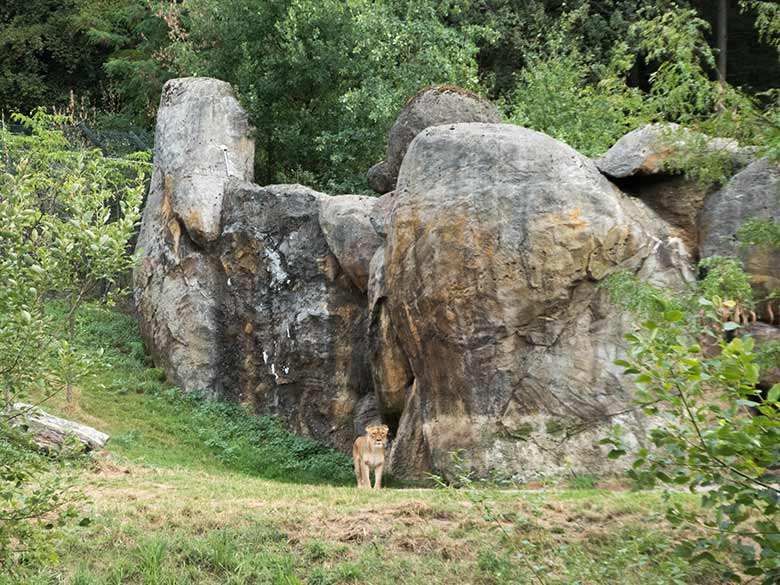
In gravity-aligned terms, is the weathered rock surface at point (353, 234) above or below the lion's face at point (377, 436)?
above

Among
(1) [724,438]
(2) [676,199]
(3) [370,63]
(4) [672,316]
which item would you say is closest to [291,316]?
(3) [370,63]

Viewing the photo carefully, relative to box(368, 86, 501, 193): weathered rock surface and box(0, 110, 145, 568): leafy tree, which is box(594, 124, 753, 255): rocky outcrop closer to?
box(368, 86, 501, 193): weathered rock surface

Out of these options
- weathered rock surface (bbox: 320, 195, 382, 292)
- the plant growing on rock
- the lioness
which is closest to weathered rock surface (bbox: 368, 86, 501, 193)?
weathered rock surface (bbox: 320, 195, 382, 292)

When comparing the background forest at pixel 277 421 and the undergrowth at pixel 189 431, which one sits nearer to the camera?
the background forest at pixel 277 421

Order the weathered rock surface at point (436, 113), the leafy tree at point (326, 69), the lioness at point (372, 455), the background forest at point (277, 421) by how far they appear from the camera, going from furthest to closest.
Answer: the leafy tree at point (326, 69)
the weathered rock surface at point (436, 113)
the lioness at point (372, 455)
the background forest at point (277, 421)

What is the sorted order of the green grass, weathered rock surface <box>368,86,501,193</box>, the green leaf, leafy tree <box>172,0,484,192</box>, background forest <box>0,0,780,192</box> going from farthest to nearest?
1. leafy tree <box>172,0,484,192</box>
2. background forest <box>0,0,780,192</box>
3. weathered rock surface <box>368,86,501,193</box>
4. the green grass
5. the green leaf

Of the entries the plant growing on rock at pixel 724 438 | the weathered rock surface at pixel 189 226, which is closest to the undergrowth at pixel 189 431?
the weathered rock surface at pixel 189 226

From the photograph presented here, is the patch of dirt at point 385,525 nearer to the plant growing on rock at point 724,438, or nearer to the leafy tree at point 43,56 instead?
the plant growing on rock at point 724,438

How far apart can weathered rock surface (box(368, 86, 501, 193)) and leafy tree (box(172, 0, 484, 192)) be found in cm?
361

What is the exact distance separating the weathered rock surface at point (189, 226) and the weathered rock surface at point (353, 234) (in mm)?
2889

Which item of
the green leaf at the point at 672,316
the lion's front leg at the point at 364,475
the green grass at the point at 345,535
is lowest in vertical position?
the green grass at the point at 345,535

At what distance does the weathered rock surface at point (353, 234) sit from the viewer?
17984mm

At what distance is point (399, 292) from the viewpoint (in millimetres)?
15344

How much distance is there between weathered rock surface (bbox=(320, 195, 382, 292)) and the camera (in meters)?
18.0
